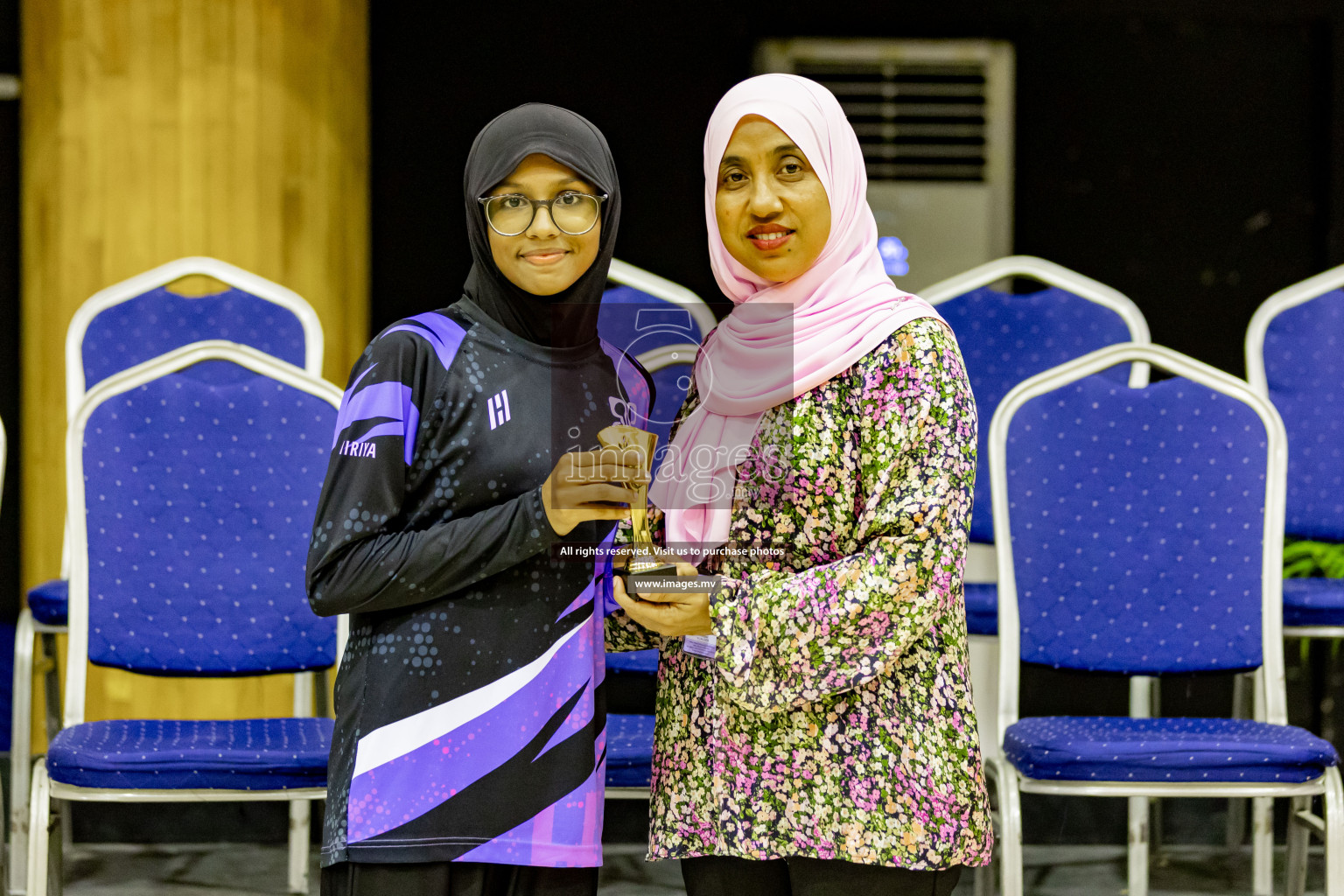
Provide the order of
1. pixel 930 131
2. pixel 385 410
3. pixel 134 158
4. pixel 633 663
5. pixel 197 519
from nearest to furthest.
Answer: pixel 385 410
pixel 197 519
pixel 633 663
pixel 134 158
pixel 930 131

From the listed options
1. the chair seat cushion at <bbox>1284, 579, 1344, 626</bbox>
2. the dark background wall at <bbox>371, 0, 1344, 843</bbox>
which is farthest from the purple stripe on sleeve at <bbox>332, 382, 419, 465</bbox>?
the dark background wall at <bbox>371, 0, 1344, 843</bbox>

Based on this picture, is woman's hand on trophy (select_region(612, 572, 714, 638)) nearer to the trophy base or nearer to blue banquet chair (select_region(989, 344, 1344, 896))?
the trophy base

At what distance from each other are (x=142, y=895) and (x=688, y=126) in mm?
2507

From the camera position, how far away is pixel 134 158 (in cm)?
322

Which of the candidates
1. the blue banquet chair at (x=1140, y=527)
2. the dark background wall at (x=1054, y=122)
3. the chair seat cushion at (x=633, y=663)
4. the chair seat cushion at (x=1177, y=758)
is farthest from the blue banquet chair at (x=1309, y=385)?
the chair seat cushion at (x=633, y=663)

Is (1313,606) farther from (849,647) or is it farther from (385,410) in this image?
(385,410)

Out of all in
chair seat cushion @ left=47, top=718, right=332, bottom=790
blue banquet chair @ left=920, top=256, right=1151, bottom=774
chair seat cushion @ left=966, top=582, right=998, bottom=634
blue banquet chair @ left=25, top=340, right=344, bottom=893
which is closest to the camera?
chair seat cushion @ left=47, top=718, right=332, bottom=790

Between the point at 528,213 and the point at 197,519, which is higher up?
the point at 528,213

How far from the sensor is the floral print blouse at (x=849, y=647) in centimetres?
123

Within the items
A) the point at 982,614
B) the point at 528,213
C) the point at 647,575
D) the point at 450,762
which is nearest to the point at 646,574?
the point at 647,575

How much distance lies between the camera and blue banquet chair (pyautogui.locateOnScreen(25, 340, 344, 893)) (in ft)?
6.90

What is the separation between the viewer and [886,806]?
48.9 inches

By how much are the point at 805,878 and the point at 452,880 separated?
1.17 feet

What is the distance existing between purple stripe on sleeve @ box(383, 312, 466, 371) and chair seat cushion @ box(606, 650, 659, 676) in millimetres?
1032
